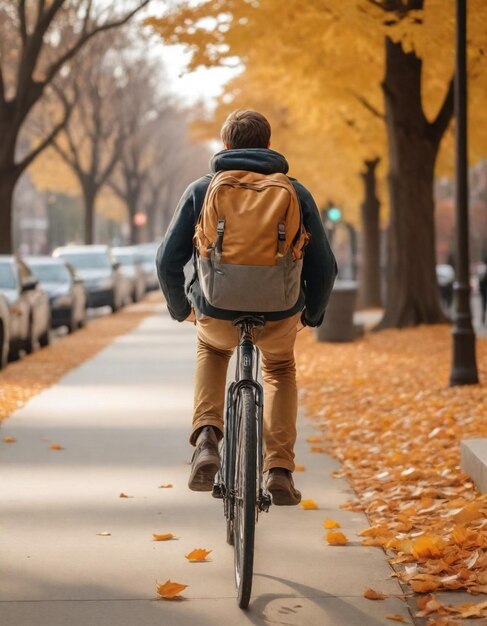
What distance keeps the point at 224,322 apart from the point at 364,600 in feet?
4.09

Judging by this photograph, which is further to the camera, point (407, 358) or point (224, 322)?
point (407, 358)

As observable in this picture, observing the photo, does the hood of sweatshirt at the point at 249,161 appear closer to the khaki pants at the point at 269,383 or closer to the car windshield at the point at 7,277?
the khaki pants at the point at 269,383

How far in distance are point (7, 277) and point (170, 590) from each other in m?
14.2

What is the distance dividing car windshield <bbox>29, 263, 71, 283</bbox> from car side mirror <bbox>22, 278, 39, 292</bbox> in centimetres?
727

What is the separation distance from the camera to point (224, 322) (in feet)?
18.7

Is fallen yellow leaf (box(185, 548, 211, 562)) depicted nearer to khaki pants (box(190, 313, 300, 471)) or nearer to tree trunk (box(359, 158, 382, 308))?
khaki pants (box(190, 313, 300, 471))

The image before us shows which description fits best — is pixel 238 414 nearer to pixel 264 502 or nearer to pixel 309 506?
pixel 264 502

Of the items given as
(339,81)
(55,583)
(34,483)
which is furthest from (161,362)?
(55,583)

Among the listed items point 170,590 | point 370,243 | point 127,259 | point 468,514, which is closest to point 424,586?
point 170,590

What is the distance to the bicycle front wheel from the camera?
17.0 feet

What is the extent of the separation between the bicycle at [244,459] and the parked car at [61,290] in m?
20.6

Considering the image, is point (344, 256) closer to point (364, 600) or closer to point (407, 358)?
point (407, 358)

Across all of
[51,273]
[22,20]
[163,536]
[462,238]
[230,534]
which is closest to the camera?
[230,534]

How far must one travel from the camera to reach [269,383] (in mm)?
5914
